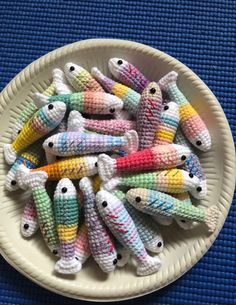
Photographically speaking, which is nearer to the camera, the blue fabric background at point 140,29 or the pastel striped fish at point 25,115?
the pastel striped fish at point 25,115

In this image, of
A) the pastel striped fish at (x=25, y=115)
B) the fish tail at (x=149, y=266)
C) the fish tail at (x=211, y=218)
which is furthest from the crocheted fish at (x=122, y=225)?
the pastel striped fish at (x=25, y=115)

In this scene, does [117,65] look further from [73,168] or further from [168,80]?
[73,168]

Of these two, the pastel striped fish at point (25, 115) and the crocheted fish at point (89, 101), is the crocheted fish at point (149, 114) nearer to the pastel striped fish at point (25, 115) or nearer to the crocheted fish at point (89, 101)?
the crocheted fish at point (89, 101)

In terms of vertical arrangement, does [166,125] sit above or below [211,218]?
above

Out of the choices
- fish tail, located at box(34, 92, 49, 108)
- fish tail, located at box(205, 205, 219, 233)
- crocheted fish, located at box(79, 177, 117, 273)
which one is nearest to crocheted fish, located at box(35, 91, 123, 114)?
fish tail, located at box(34, 92, 49, 108)

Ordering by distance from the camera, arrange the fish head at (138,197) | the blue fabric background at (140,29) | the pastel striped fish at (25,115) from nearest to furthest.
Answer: the fish head at (138,197)
the pastel striped fish at (25,115)
the blue fabric background at (140,29)

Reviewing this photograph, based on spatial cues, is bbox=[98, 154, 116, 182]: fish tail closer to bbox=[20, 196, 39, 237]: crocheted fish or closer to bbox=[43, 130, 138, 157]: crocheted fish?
bbox=[43, 130, 138, 157]: crocheted fish

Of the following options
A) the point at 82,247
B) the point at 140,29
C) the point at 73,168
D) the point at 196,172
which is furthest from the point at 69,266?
the point at 140,29
